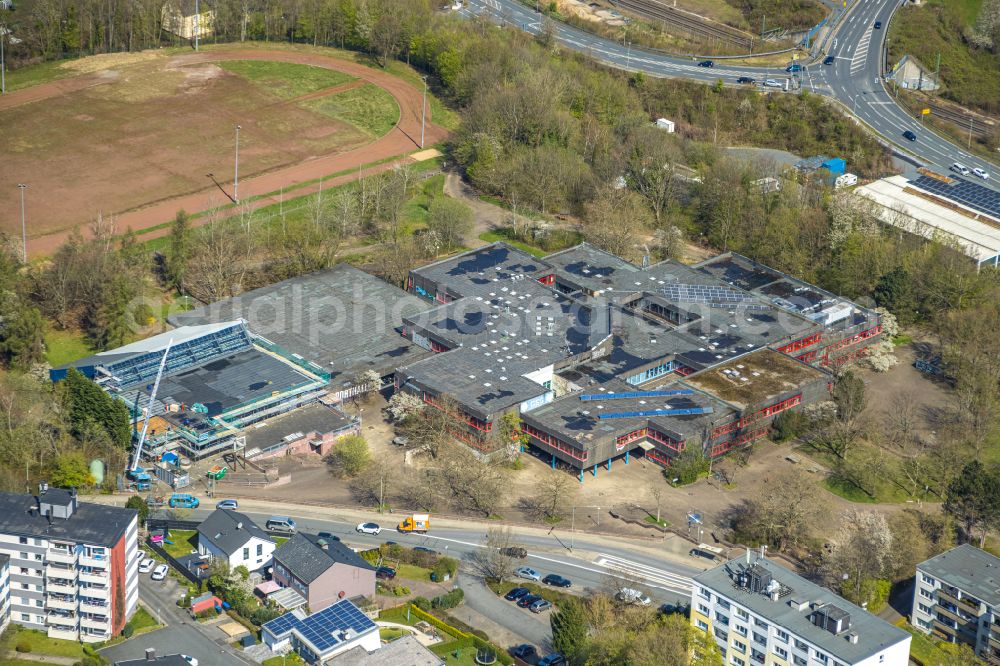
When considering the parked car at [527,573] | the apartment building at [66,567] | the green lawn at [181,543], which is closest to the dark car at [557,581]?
the parked car at [527,573]

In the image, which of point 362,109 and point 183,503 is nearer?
point 183,503

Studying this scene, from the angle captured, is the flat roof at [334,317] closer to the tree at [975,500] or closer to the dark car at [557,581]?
the dark car at [557,581]

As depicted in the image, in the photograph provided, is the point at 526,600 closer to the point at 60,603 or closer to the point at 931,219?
the point at 60,603

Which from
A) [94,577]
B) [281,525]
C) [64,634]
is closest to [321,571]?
[281,525]

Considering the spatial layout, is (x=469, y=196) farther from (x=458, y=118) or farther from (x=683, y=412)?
(x=683, y=412)

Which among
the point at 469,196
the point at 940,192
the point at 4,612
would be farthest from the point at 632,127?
the point at 4,612

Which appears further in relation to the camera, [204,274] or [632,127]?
[632,127]

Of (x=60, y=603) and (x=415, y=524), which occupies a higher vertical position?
(x=415, y=524)
